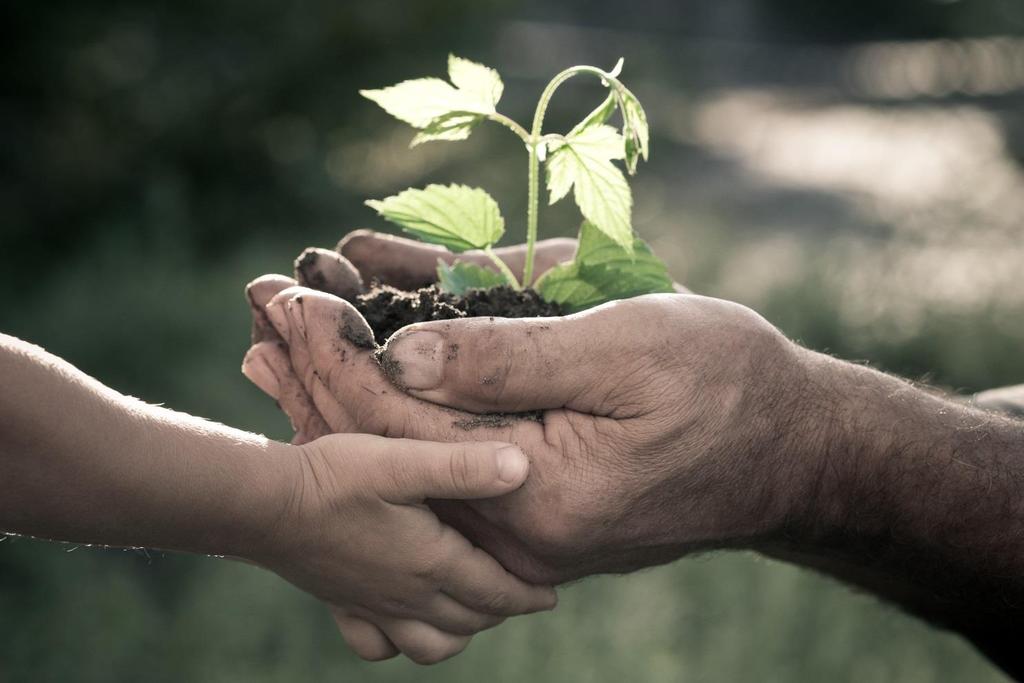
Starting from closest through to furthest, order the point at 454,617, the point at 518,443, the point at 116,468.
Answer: the point at 116,468, the point at 518,443, the point at 454,617

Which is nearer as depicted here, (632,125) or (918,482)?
(632,125)

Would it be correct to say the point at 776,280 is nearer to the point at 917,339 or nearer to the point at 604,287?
the point at 917,339

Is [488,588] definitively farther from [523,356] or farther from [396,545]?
[523,356]

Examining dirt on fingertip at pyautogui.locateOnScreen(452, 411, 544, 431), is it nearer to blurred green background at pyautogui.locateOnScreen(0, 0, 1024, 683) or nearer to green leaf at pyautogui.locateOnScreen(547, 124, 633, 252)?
green leaf at pyautogui.locateOnScreen(547, 124, 633, 252)

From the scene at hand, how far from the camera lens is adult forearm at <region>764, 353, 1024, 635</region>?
6.08 ft

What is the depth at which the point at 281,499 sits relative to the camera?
164 centimetres

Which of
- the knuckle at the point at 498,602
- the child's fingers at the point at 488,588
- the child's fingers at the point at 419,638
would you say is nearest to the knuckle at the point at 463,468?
the child's fingers at the point at 488,588

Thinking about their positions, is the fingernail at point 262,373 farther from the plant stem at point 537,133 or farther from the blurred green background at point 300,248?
the plant stem at point 537,133

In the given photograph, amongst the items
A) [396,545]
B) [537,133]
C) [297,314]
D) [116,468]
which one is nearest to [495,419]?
[396,545]

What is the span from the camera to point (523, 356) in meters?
1.62

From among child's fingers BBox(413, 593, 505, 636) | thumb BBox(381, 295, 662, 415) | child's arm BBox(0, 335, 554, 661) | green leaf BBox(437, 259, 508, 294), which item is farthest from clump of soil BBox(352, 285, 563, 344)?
child's fingers BBox(413, 593, 505, 636)

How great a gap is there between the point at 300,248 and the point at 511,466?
4.76 m

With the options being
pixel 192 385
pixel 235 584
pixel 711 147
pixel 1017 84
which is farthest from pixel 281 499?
pixel 1017 84

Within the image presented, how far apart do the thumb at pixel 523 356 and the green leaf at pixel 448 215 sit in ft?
0.83
